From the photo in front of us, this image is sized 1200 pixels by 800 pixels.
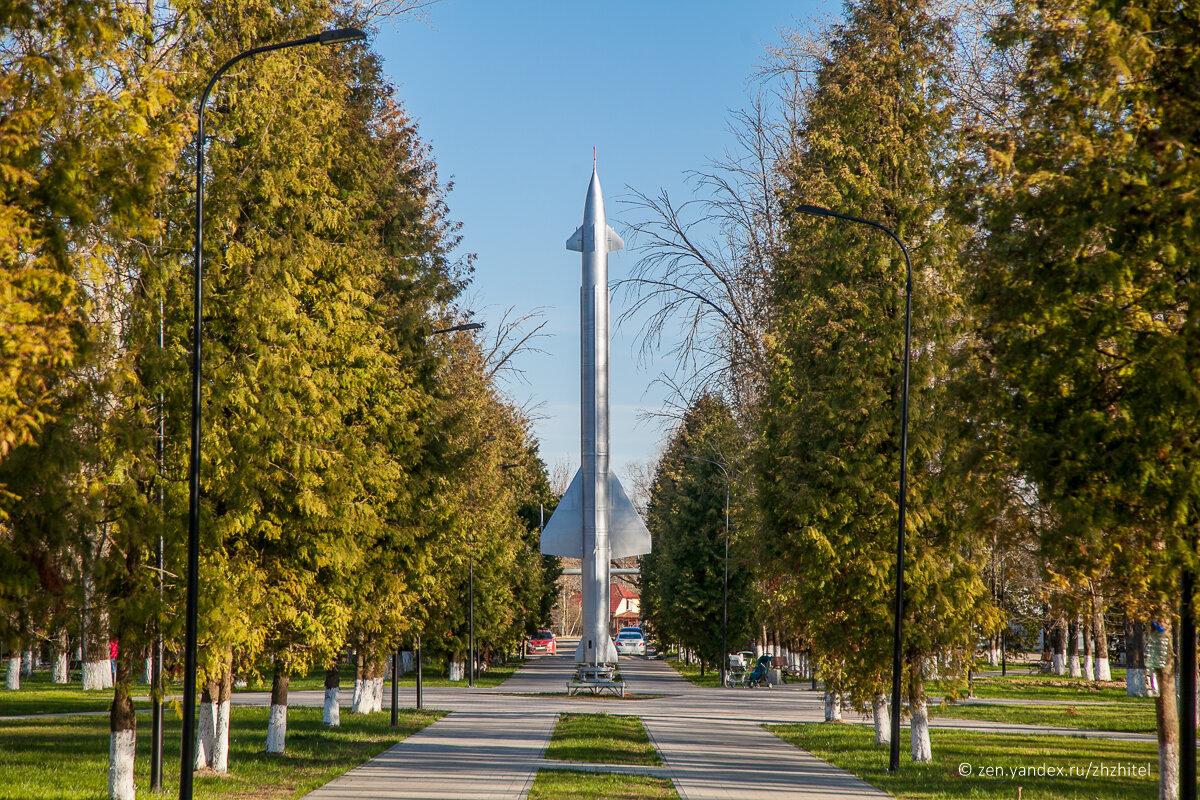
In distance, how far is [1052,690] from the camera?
47625 mm

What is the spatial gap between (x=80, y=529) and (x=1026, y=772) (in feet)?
54.6

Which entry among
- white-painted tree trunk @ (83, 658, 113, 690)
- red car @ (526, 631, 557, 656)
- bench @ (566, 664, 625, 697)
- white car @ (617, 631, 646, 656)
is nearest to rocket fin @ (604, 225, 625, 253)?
bench @ (566, 664, 625, 697)

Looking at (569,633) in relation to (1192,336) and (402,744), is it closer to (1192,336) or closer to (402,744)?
(402,744)

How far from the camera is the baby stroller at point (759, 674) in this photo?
51969 millimetres

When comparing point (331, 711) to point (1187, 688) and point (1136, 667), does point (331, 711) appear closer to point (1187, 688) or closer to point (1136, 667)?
point (1187, 688)

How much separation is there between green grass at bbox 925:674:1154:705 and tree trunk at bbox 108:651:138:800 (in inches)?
1121

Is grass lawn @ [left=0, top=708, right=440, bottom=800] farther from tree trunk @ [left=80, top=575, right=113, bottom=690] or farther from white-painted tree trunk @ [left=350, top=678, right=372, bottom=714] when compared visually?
tree trunk @ [left=80, top=575, right=113, bottom=690]

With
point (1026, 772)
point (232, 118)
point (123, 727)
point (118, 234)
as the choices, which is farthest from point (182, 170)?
point (1026, 772)

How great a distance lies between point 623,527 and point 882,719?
2246 centimetres

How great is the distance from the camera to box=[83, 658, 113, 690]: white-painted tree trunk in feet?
139

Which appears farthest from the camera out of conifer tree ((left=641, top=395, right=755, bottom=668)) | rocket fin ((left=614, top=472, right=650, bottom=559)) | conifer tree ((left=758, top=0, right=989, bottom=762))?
conifer tree ((left=641, top=395, right=755, bottom=668))

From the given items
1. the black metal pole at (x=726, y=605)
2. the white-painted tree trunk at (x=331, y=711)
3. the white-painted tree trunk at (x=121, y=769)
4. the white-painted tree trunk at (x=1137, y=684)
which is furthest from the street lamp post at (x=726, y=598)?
the white-painted tree trunk at (x=121, y=769)

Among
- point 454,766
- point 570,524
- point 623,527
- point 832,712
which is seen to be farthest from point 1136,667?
point 454,766

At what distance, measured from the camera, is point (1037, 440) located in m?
11.5
